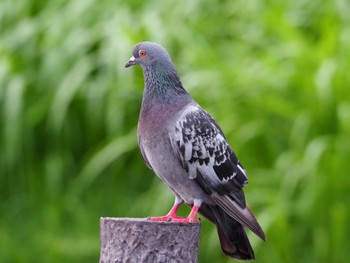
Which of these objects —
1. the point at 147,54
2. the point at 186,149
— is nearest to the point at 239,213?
the point at 186,149

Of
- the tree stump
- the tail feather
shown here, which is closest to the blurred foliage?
the tail feather

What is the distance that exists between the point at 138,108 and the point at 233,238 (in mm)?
2822

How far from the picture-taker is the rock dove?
304 cm

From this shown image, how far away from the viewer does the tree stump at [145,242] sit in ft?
8.64

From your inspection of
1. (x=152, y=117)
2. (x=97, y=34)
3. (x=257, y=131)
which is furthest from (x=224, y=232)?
(x=97, y=34)

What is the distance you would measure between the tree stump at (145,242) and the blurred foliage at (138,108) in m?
2.33

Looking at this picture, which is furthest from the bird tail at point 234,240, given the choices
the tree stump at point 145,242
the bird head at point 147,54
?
the bird head at point 147,54

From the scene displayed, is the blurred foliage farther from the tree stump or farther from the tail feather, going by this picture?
the tree stump

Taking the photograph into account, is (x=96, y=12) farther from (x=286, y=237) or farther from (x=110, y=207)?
(x=286, y=237)

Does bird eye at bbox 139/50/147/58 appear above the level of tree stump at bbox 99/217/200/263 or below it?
above

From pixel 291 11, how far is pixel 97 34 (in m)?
1.38

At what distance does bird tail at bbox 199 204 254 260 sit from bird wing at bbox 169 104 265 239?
0.10 m

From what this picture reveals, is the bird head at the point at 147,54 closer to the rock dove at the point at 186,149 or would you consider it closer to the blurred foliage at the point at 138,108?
the rock dove at the point at 186,149

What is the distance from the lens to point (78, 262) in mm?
5414
